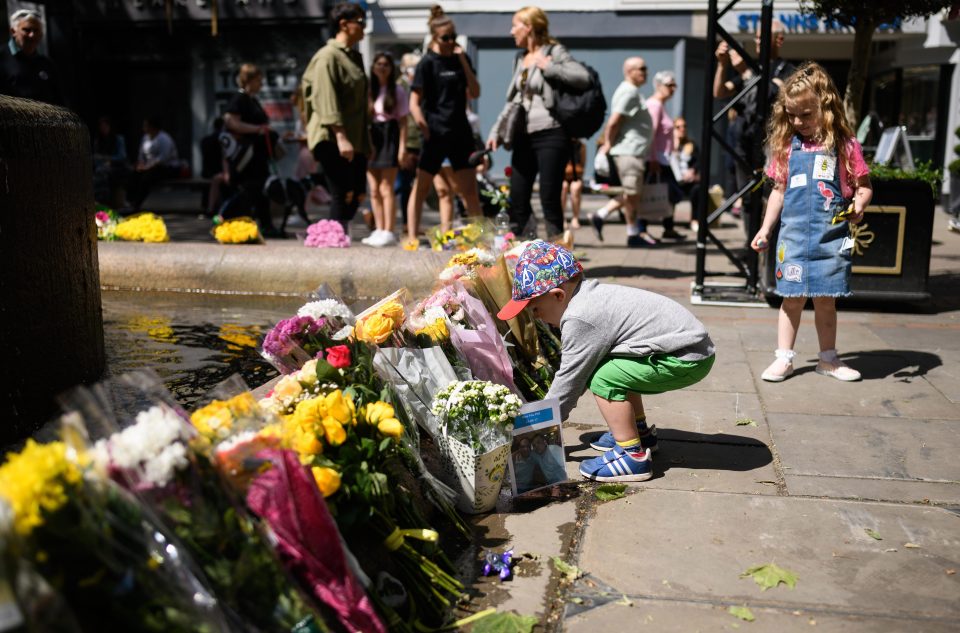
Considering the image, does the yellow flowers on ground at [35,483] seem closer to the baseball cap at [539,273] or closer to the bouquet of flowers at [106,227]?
the baseball cap at [539,273]

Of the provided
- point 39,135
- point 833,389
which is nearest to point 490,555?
point 39,135

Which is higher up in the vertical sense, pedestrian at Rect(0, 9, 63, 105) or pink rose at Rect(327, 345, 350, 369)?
pedestrian at Rect(0, 9, 63, 105)

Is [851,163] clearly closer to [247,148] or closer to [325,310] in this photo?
[325,310]

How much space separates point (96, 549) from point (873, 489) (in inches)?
108

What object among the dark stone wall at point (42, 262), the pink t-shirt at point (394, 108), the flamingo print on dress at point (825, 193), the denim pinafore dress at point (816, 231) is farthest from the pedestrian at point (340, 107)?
the flamingo print on dress at point (825, 193)

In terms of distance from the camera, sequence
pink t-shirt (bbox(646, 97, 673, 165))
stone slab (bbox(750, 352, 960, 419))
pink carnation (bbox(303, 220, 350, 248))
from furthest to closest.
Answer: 1. pink t-shirt (bbox(646, 97, 673, 165))
2. pink carnation (bbox(303, 220, 350, 248))
3. stone slab (bbox(750, 352, 960, 419))

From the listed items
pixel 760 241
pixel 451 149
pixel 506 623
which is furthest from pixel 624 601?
pixel 451 149

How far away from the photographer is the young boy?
11.5 ft

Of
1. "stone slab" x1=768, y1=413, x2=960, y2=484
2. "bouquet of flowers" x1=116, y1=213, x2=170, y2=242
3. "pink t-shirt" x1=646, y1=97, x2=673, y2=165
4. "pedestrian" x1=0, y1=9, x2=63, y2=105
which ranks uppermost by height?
"pedestrian" x1=0, y1=9, x2=63, y2=105

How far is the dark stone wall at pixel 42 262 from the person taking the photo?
3512 mm

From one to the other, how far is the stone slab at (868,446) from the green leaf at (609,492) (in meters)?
0.70

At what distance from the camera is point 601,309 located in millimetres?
3543

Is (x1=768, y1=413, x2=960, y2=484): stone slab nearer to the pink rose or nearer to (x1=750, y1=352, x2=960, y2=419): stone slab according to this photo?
(x1=750, y1=352, x2=960, y2=419): stone slab

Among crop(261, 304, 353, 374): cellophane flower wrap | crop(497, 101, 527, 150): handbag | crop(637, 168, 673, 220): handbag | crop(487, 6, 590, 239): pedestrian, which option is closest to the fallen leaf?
crop(261, 304, 353, 374): cellophane flower wrap
